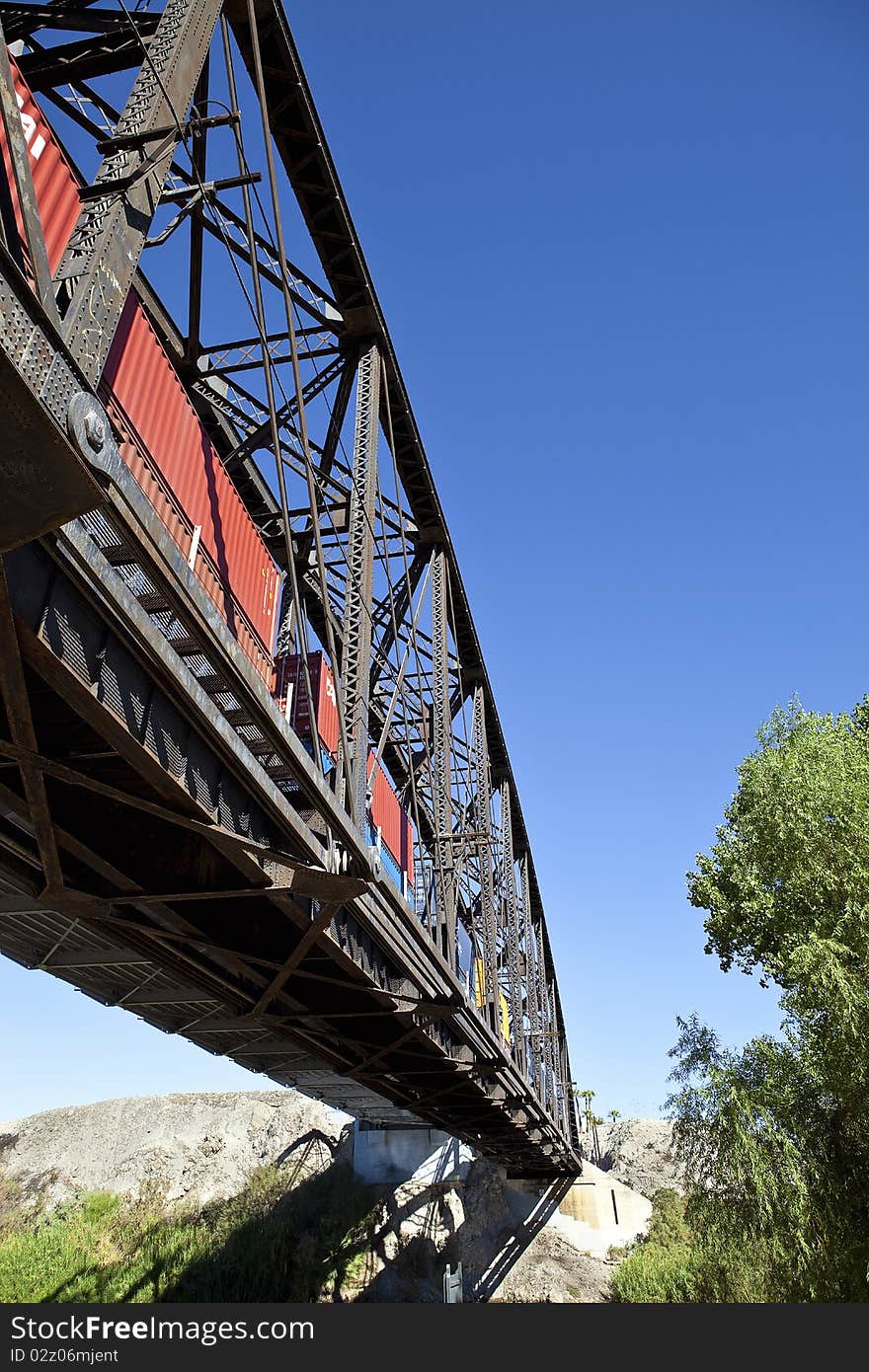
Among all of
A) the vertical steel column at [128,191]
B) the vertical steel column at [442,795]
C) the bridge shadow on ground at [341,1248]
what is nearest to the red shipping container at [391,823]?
the vertical steel column at [442,795]

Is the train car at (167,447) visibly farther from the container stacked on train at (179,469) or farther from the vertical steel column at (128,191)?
the vertical steel column at (128,191)

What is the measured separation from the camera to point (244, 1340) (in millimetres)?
10977

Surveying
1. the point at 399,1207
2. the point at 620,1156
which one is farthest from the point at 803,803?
the point at 620,1156

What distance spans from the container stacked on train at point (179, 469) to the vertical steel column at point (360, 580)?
1.85 ft

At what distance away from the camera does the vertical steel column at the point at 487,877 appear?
48.9ft

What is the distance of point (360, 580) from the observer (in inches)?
329

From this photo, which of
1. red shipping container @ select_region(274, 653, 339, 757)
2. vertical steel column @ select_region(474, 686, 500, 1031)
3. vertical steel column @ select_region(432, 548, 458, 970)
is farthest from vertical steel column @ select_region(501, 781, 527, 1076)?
red shipping container @ select_region(274, 653, 339, 757)

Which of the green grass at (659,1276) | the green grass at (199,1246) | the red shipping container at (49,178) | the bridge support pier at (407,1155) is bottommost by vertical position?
the green grass at (199,1246)

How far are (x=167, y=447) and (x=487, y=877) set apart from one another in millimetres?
10056

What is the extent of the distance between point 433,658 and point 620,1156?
41.2 metres

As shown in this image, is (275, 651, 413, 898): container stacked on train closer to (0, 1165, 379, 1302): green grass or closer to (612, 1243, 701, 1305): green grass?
(612, 1243, 701, 1305): green grass

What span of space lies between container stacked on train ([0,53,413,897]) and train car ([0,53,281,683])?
0.04ft

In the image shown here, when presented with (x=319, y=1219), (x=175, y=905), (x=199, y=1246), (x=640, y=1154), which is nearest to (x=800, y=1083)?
(x=175, y=905)

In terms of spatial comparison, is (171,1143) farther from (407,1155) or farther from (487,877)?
(487,877)
